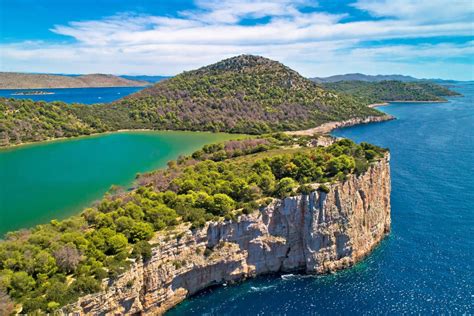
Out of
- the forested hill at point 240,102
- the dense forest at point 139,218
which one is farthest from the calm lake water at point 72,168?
the forested hill at point 240,102

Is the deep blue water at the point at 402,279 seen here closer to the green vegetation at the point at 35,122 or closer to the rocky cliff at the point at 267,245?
the rocky cliff at the point at 267,245

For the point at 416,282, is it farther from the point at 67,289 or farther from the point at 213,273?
the point at 67,289

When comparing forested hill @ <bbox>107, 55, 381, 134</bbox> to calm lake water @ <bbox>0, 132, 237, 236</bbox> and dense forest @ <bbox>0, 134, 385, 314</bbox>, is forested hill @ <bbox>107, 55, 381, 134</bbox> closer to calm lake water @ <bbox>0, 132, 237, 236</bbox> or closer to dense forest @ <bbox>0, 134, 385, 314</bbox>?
calm lake water @ <bbox>0, 132, 237, 236</bbox>

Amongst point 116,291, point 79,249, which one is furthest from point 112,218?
point 116,291

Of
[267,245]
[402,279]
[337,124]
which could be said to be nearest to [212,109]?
[337,124]

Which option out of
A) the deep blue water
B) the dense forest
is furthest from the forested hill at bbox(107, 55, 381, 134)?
the dense forest
